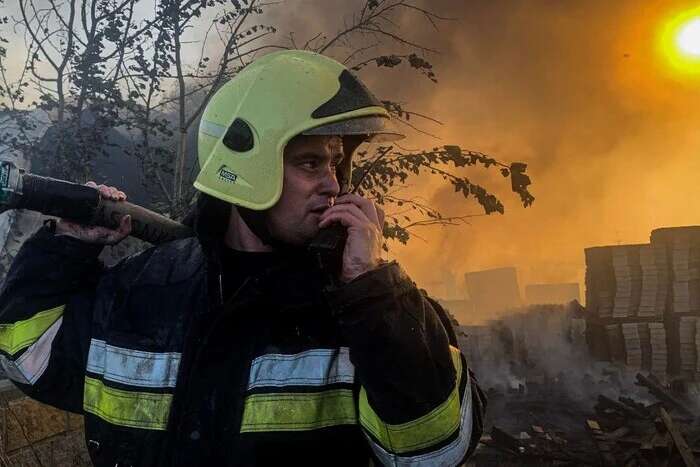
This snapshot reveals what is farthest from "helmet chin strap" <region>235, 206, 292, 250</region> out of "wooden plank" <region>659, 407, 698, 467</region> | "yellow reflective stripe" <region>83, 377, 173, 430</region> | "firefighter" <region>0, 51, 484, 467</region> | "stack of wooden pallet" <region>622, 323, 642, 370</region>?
"stack of wooden pallet" <region>622, 323, 642, 370</region>

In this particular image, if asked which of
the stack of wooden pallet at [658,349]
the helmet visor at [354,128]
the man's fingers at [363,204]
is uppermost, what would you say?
the helmet visor at [354,128]

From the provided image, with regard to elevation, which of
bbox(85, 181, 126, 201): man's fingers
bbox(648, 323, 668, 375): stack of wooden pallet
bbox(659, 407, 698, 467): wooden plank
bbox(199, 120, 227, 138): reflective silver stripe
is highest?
bbox(199, 120, 227, 138): reflective silver stripe

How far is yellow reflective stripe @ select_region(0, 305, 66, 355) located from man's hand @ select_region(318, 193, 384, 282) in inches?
40.2

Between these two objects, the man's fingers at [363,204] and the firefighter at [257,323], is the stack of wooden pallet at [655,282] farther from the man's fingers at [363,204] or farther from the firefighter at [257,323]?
the man's fingers at [363,204]

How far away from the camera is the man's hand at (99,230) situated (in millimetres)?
2018

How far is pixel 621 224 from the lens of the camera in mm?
20328

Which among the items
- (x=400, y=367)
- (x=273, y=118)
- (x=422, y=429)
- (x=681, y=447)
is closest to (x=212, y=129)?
(x=273, y=118)

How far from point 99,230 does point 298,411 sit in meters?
1.01

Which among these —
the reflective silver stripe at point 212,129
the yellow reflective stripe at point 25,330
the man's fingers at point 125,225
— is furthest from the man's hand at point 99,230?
the reflective silver stripe at point 212,129

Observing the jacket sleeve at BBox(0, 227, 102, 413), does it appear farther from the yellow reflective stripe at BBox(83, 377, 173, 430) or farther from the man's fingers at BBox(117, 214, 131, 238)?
the yellow reflective stripe at BBox(83, 377, 173, 430)

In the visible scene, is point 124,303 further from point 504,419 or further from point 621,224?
point 621,224

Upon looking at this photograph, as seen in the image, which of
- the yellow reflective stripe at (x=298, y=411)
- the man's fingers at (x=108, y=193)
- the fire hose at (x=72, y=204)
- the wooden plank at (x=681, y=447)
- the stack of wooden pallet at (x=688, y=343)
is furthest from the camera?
the stack of wooden pallet at (x=688, y=343)

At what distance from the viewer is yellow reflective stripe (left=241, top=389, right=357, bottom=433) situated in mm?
1555

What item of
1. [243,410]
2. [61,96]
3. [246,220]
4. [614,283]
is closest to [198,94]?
[61,96]
